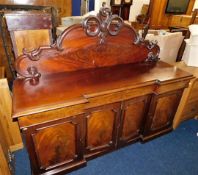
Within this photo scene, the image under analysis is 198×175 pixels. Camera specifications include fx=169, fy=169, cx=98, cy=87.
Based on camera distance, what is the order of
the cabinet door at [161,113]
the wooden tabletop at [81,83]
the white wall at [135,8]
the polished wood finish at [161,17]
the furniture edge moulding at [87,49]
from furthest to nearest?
the polished wood finish at [161,17] → the white wall at [135,8] → the cabinet door at [161,113] → the furniture edge moulding at [87,49] → the wooden tabletop at [81,83]

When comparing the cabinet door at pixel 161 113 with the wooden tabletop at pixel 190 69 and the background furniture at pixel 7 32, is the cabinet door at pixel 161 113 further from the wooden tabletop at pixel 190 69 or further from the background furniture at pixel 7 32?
the background furniture at pixel 7 32

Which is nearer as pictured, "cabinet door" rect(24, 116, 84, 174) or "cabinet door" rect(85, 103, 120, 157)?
"cabinet door" rect(24, 116, 84, 174)

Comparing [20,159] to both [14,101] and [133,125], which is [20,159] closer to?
[14,101]

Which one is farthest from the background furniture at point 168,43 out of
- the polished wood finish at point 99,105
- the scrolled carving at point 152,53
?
the polished wood finish at point 99,105

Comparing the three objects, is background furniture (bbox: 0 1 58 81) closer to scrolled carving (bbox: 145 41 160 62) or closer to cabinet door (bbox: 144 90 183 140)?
scrolled carving (bbox: 145 41 160 62)

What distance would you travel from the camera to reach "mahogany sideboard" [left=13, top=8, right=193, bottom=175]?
113 cm

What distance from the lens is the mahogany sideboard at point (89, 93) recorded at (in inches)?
44.5

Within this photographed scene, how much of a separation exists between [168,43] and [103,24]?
176cm

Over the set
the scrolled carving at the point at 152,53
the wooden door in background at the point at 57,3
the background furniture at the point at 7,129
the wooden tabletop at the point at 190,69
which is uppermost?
the wooden door in background at the point at 57,3

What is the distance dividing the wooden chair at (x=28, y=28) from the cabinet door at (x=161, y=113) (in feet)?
3.76

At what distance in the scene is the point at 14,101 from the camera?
41.6 inches

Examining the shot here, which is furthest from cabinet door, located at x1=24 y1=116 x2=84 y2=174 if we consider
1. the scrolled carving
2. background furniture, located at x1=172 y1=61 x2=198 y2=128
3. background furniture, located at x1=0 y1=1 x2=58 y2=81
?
background furniture, located at x1=0 y1=1 x2=58 y2=81

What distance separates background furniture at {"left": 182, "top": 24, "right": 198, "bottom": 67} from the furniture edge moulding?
0.68 m

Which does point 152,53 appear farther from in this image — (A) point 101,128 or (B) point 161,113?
(A) point 101,128
